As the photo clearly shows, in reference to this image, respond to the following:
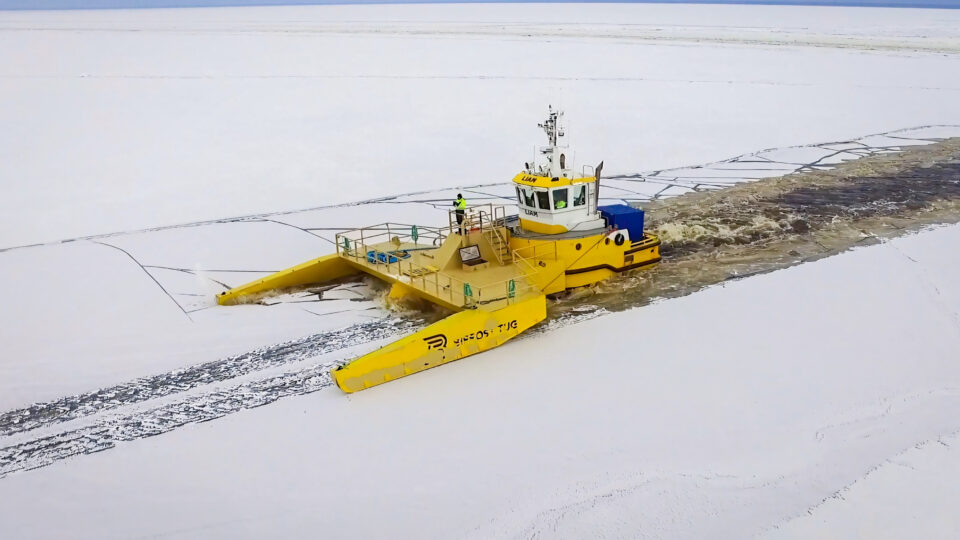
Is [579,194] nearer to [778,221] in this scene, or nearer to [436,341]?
[436,341]

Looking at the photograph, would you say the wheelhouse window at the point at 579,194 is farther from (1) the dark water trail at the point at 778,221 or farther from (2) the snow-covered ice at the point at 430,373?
(2) the snow-covered ice at the point at 430,373

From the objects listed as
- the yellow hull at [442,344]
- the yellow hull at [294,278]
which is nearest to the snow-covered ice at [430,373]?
the yellow hull at [442,344]

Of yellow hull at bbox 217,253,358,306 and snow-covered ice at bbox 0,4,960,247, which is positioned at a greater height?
snow-covered ice at bbox 0,4,960,247

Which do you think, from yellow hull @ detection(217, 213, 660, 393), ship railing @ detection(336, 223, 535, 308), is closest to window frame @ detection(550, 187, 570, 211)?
yellow hull @ detection(217, 213, 660, 393)

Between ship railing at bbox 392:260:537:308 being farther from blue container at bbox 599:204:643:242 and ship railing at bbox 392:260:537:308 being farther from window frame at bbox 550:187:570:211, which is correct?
blue container at bbox 599:204:643:242

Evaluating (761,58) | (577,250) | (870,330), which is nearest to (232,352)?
(577,250)
